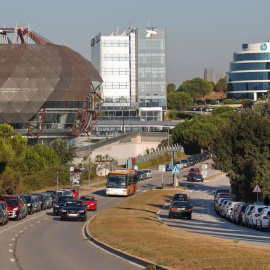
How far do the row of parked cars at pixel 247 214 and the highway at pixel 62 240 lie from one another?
23.4 inches

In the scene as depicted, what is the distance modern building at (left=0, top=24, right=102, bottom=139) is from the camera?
112375 millimetres

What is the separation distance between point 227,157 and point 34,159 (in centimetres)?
3427

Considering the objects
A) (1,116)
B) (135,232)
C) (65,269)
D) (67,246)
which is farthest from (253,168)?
(1,116)

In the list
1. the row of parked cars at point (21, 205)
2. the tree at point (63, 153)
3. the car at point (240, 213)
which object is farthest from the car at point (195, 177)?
the car at point (240, 213)

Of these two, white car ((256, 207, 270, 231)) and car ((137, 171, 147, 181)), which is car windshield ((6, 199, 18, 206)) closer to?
white car ((256, 207, 270, 231))

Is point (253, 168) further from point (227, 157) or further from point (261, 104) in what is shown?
point (261, 104)

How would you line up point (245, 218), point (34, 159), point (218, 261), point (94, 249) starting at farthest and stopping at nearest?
point (34, 159) → point (245, 218) → point (94, 249) → point (218, 261)

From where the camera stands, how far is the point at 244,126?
203ft

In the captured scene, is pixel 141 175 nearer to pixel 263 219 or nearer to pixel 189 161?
pixel 189 161

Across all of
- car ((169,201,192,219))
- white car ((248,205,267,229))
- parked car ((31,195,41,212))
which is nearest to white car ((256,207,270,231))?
white car ((248,205,267,229))

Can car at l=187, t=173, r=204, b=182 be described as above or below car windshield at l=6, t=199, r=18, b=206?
below

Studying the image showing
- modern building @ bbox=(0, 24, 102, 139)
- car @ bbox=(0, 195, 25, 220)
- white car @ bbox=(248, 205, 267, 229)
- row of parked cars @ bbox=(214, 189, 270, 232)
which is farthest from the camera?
modern building @ bbox=(0, 24, 102, 139)

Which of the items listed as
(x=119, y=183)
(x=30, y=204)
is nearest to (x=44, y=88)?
(x=119, y=183)

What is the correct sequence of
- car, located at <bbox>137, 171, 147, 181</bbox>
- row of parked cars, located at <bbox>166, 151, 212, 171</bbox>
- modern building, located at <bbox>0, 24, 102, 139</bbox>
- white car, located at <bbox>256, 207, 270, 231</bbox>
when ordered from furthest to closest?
row of parked cars, located at <bbox>166, 151, 212, 171</bbox> → modern building, located at <bbox>0, 24, 102, 139</bbox> → car, located at <bbox>137, 171, 147, 181</bbox> → white car, located at <bbox>256, 207, 270, 231</bbox>
